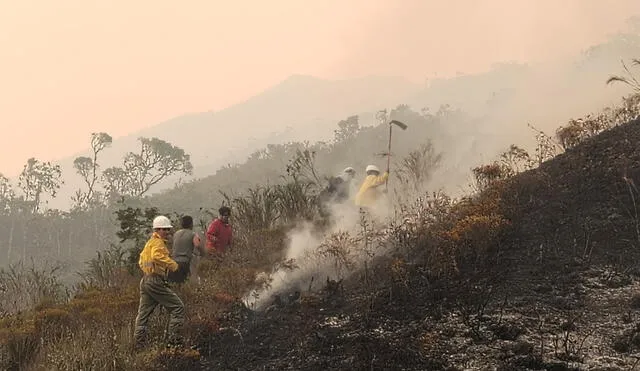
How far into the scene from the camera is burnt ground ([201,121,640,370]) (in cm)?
418

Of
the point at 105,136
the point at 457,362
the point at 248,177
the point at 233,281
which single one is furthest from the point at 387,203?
the point at 105,136

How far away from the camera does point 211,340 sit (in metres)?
5.30

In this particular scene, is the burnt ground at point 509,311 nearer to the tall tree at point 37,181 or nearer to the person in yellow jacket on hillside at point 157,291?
the person in yellow jacket on hillside at point 157,291

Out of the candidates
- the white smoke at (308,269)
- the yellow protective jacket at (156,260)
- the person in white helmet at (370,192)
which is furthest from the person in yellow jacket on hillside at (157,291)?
the person in white helmet at (370,192)

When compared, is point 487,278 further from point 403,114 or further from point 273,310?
point 403,114

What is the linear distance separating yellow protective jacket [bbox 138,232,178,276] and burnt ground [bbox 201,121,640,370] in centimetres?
90

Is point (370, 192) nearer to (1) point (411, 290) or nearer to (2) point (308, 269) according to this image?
(2) point (308, 269)

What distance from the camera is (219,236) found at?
25.2 feet

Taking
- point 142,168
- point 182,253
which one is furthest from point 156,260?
point 142,168

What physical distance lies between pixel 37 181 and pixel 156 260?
1478 inches

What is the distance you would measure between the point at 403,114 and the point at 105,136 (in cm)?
2378

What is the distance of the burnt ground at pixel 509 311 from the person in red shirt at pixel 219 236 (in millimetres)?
1833

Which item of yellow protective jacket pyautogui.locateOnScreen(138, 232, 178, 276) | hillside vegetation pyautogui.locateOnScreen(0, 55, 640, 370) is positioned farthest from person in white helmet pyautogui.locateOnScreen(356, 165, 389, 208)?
yellow protective jacket pyautogui.locateOnScreen(138, 232, 178, 276)

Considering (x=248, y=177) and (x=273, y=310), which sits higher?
(x=248, y=177)
